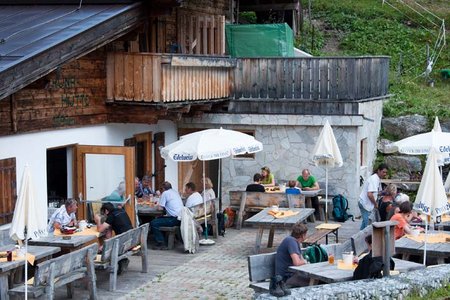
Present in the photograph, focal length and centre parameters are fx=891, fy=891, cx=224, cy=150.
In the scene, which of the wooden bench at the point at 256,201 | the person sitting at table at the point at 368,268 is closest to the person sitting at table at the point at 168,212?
the wooden bench at the point at 256,201

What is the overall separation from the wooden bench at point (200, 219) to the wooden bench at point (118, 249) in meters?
2.36

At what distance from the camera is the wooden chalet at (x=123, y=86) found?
52.5 feet

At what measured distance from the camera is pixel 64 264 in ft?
41.9

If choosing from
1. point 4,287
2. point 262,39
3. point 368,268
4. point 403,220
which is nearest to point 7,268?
point 4,287

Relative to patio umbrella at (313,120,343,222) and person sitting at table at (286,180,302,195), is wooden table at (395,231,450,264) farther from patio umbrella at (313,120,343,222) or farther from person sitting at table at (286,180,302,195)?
person sitting at table at (286,180,302,195)

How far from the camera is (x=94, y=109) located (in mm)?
19000

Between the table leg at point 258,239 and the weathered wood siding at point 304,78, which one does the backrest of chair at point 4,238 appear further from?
the weathered wood siding at point 304,78

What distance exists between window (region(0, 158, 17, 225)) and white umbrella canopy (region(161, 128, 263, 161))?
343cm

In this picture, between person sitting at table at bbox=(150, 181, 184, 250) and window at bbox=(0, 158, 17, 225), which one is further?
person sitting at table at bbox=(150, 181, 184, 250)

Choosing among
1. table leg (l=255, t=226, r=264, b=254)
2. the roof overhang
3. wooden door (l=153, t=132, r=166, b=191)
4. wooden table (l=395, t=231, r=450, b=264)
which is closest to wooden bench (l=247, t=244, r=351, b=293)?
wooden table (l=395, t=231, r=450, b=264)

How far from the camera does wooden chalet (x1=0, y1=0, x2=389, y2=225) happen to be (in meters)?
16.0

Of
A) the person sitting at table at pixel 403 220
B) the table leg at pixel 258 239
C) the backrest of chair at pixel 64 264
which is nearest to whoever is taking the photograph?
the backrest of chair at pixel 64 264

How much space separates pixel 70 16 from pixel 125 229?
15.5 ft

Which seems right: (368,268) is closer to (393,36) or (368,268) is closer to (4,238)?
(4,238)
